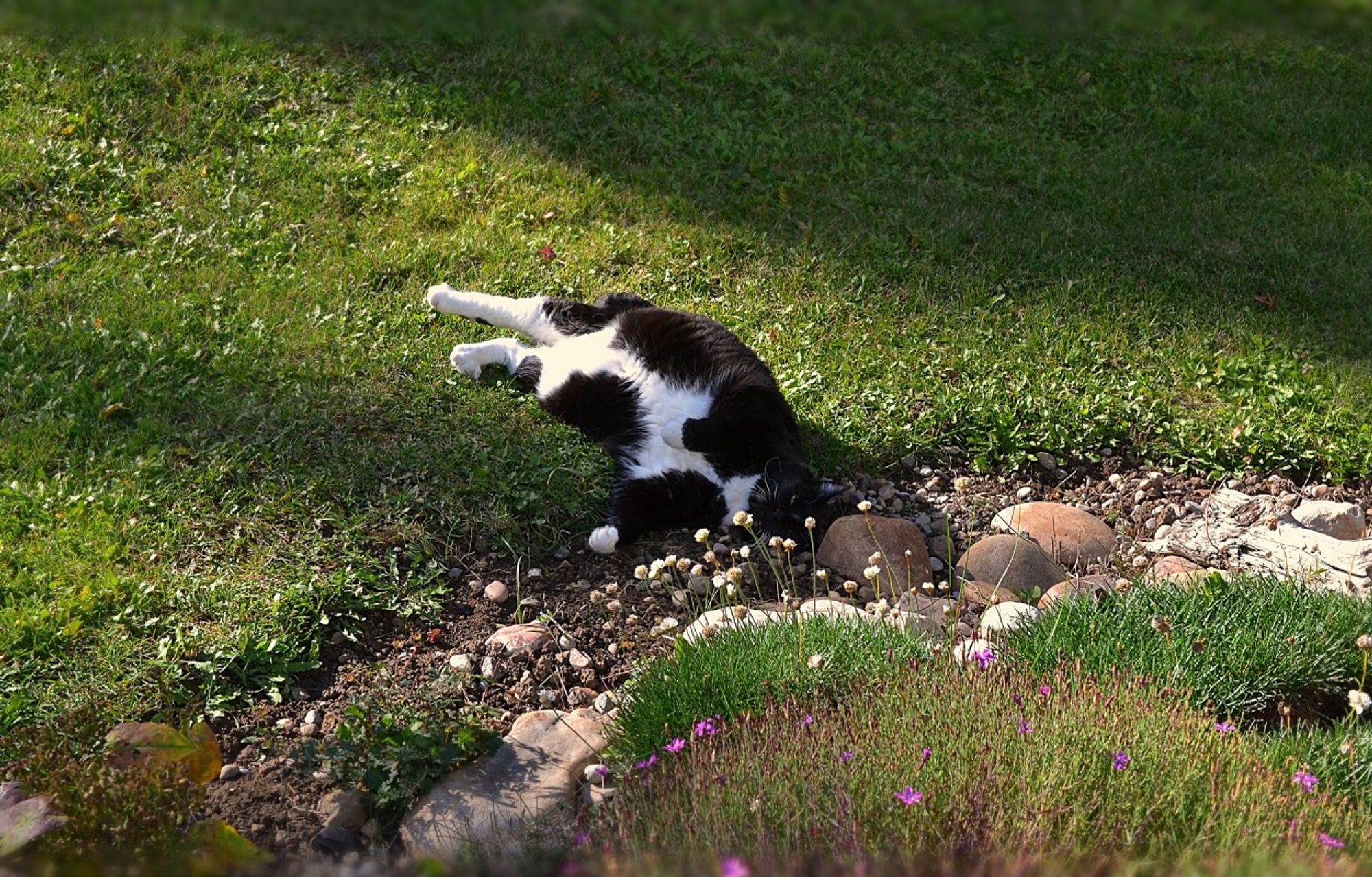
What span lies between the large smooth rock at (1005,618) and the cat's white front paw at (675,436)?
1.43 metres

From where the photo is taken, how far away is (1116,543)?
424 cm

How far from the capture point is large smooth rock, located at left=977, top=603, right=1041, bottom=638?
3347mm

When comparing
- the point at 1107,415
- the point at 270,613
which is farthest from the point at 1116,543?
the point at 270,613

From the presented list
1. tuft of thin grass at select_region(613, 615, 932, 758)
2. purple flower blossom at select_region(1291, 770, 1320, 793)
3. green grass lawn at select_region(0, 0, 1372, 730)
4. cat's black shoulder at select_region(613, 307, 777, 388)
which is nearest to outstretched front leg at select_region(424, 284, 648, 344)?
green grass lawn at select_region(0, 0, 1372, 730)

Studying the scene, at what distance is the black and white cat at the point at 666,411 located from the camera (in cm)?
431

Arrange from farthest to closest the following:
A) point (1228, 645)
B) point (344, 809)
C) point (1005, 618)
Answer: point (1005, 618), point (1228, 645), point (344, 809)

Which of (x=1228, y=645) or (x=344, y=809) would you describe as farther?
(x=1228, y=645)

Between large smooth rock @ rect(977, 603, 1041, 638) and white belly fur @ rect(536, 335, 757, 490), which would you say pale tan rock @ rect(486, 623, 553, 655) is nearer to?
white belly fur @ rect(536, 335, 757, 490)

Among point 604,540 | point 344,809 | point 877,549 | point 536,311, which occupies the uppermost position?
point 536,311

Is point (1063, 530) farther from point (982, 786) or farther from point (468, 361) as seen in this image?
point (468, 361)

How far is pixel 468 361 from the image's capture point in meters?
4.93

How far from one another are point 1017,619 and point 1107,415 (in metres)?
1.98

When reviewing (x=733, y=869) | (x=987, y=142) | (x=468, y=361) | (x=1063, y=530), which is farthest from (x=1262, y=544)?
(x=733, y=869)

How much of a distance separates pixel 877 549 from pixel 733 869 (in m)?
3.26
